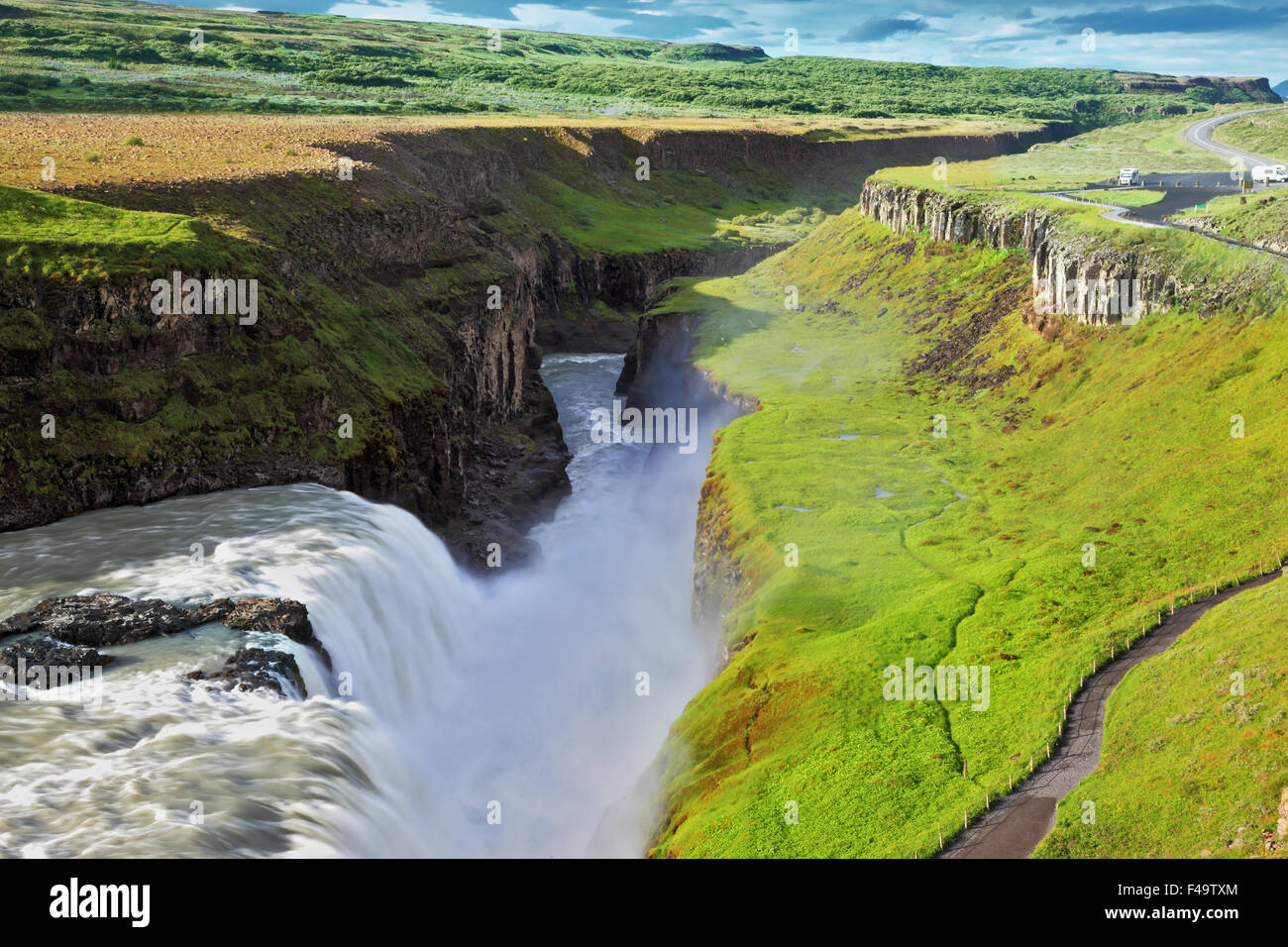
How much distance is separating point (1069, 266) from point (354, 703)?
55.5m

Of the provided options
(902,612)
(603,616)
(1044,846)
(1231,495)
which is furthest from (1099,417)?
(1044,846)

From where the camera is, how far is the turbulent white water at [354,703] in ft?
92.2

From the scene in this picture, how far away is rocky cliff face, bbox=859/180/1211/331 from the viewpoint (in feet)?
208

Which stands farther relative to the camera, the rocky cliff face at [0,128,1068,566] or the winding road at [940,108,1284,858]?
the rocky cliff face at [0,128,1068,566]

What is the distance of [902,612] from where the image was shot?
142 feet

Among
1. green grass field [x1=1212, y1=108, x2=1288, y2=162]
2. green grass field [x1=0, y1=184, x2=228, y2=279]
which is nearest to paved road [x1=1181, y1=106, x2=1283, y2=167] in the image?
green grass field [x1=1212, y1=108, x2=1288, y2=162]

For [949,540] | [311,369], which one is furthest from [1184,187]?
[311,369]

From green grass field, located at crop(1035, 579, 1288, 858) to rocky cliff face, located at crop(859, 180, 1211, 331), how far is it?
35021 mm

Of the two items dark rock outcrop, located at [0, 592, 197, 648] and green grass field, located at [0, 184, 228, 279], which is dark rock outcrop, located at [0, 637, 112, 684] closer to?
dark rock outcrop, located at [0, 592, 197, 648]

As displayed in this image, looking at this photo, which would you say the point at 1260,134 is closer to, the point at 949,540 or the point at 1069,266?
the point at 1069,266

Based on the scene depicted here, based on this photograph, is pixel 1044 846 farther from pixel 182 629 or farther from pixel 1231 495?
pixel 182 629

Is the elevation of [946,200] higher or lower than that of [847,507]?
higher

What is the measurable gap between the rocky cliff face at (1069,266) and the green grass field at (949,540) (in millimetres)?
1621
